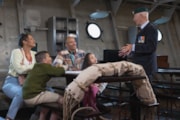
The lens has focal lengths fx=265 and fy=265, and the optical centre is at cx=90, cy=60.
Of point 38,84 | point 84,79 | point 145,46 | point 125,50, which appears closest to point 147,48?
point 145,46

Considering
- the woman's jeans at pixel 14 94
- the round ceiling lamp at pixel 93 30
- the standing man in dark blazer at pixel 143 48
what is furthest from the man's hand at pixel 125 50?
the round ceiling lamp at pixel 93 30

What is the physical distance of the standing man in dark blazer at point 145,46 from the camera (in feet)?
9.07

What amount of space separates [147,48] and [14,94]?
160 centimetres

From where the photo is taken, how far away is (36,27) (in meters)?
5.40

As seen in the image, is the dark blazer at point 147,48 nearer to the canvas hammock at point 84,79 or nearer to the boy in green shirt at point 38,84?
the canvas hammock at point 84,79

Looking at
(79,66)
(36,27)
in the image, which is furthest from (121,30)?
(79,66)

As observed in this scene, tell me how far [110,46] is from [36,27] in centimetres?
203

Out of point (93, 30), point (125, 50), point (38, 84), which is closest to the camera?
point (38, 84)

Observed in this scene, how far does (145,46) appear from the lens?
9.09 ft

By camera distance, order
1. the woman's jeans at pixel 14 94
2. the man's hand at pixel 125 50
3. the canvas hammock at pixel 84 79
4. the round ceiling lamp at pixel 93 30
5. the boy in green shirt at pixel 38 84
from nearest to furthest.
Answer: the canvas hammock at pixel 84 79, the boy in green shirt at pixel 38 84, the man's hand at pixel 125 50, the woman's jeans at pixel 14 94, the round ceiling lamp at pixel 93 30

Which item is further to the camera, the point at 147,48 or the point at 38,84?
the point at 147,48

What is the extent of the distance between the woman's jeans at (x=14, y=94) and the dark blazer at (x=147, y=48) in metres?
1.37

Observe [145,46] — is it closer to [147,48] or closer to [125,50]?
[147,48]

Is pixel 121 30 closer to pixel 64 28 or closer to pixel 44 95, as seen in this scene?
pixel 64 28
